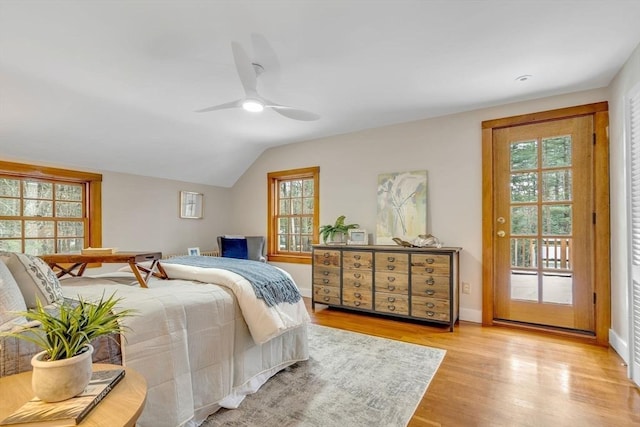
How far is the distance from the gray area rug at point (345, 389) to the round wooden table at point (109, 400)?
2.82 feet

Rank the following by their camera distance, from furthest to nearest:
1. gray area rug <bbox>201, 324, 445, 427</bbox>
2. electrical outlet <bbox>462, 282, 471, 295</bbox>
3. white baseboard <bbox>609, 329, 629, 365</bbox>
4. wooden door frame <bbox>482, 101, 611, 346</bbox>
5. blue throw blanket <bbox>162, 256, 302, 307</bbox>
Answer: electrical outlet <bbox>462, 282, 471, 295</bbox> < wooden door frame <bbox>482, 101, 611, 346</bbox> < white baseboard <bbox>609, 329, 629, 365</bbox> < blue throw blanket <bbox>162, 256, 302, 307</bbox> < gray area rug <bbox>201, 324, 445, 427</bbox>

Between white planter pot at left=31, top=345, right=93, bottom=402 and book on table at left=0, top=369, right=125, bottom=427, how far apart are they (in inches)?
0.8

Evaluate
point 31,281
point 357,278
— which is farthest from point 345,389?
point 31,281

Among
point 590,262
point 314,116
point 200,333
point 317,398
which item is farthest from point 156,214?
point 590,262

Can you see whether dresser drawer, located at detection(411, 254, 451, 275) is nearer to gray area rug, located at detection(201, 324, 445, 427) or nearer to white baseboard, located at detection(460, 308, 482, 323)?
white baseboard, located at detection(460, 308, 482, 323)

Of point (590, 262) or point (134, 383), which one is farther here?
point (590, 262)

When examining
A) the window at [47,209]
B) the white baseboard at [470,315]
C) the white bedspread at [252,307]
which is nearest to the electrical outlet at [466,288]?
the white baseboard at [470,315]

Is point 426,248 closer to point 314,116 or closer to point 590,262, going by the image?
point 590,262

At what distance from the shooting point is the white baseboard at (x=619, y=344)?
2.45 m

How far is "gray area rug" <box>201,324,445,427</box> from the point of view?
5.71 feet

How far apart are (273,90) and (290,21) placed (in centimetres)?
101

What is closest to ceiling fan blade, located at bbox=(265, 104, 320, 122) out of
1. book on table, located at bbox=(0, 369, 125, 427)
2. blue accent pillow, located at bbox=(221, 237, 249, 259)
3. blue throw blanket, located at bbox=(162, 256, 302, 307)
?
blue throw blanket, located at bbox=(162, 256, 302, 307)

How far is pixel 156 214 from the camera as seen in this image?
453 centimetres

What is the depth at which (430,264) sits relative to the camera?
10.7 ft
